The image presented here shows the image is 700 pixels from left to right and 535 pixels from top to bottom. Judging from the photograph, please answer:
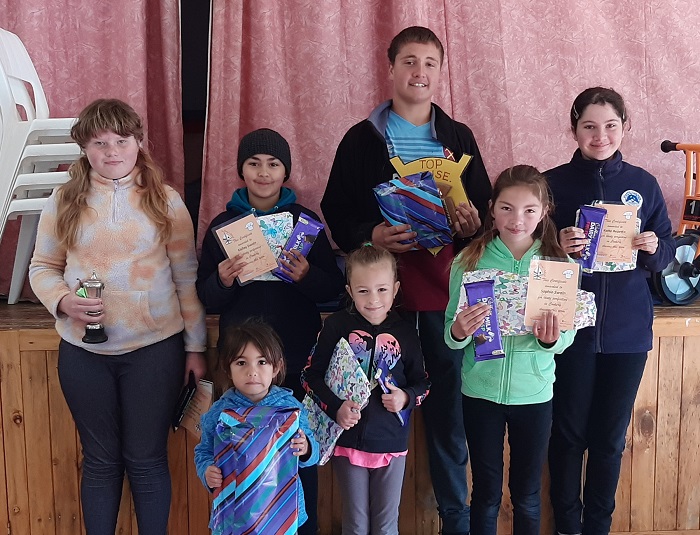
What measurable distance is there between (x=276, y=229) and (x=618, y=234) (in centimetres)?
96

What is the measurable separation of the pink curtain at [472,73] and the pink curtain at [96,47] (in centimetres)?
17

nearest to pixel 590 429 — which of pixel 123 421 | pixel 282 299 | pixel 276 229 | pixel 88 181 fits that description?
pixel 282 299

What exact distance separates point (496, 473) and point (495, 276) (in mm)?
558

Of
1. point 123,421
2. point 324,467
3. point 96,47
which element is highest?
point 96,47

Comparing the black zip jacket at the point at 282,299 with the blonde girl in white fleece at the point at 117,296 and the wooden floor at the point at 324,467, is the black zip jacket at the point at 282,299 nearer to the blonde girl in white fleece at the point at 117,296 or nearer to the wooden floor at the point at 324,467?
the blonde girl in white fleece at the point at 117,296

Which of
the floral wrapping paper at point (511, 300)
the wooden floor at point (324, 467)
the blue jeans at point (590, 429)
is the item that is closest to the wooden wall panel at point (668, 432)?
the wooden floor at point (324, 467)

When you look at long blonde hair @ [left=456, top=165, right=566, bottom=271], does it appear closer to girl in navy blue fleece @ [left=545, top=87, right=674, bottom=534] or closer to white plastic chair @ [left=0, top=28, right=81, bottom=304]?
girl in navy blue fleece @ [left=545, top=87, right=674, bottom=534]

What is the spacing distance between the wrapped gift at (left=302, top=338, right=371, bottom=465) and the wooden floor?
1.52 ft

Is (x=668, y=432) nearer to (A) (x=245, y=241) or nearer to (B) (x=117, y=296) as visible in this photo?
(A) (x=245, y=241)

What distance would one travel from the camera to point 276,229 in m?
2.04

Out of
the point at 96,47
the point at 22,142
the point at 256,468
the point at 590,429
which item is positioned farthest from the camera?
the point at 96,47

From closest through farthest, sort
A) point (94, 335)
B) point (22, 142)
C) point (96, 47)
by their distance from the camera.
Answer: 1. point (94, 335)
2. point (22, 142)
3. point (96, 47)

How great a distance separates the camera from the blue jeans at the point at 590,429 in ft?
6.95

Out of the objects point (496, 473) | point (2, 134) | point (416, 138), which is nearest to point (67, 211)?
point (2, 134)
